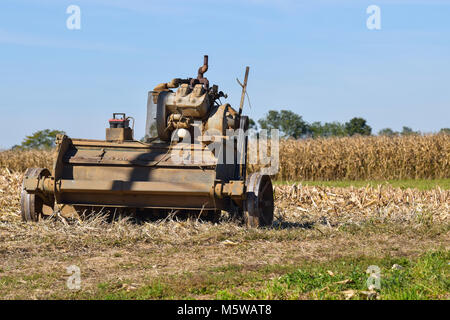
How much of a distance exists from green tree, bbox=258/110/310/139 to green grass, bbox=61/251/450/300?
4549 cm

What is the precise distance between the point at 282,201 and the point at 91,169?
570cm

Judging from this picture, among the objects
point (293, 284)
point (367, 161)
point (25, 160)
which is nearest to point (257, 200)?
point (293, 284)

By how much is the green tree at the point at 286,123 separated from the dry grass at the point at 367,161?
2268 cm

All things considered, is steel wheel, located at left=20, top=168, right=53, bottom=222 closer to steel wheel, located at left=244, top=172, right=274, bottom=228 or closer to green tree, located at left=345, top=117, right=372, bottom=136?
steel wheel, located at left=244, top=172, right=274, bottom=228

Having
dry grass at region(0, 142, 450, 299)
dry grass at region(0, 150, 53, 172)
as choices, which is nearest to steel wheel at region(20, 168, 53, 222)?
dry grass at region(0, 142, 450, 299)

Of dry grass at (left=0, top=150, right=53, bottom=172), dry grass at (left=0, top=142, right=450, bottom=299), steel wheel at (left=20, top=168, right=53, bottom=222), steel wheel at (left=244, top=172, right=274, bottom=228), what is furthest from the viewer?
dry grass at (left=0, top=150, right=53, bottom=172)

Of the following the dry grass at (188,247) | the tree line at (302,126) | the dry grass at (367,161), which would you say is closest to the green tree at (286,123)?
the tree line at (302,126)

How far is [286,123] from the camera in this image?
54688mm

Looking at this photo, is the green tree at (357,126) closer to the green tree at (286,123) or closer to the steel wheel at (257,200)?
the green tree at (286,123)

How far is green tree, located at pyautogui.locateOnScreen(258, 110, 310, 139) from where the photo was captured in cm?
5322

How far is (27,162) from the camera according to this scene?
31.1 m

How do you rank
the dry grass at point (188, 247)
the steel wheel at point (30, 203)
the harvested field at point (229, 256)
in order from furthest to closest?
1. the steel wheel at point (30, 203)
2. the dry grass at point (188, 247)
3. the harvested field at point (229, 256)

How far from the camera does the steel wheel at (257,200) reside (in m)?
10.2
